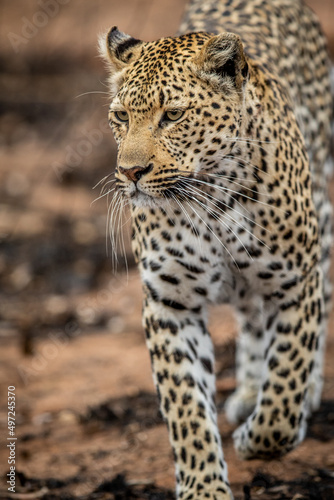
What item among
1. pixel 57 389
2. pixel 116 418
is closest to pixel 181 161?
pixel 116 418

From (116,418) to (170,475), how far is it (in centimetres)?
151

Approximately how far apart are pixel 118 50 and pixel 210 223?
1.34 m

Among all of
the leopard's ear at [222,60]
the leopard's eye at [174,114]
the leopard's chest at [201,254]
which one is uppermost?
the leopard's ear at [222,60]

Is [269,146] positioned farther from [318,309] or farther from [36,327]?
[36,327]

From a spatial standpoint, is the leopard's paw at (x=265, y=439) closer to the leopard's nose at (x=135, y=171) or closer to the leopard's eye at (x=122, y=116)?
the leopard's nose at (x=135, y=171)

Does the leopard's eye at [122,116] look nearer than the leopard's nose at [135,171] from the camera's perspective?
No

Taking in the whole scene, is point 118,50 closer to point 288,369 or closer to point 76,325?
point 288,369

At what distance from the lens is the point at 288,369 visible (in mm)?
5824

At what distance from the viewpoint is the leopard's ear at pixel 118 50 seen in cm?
561

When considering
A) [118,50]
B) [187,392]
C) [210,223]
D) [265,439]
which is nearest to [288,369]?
[265,439]

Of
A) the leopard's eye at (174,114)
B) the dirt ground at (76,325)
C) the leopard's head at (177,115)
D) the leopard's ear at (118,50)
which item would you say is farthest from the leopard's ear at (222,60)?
the dirt ground at (76,325)

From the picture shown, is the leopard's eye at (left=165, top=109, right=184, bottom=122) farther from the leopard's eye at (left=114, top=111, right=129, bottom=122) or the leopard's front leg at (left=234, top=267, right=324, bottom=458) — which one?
the leopard's front leg at (left=234, top=267, right=324, bottom=458)

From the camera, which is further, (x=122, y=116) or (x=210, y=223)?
(x=210, y=223)

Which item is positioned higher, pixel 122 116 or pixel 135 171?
pixel 122 116
